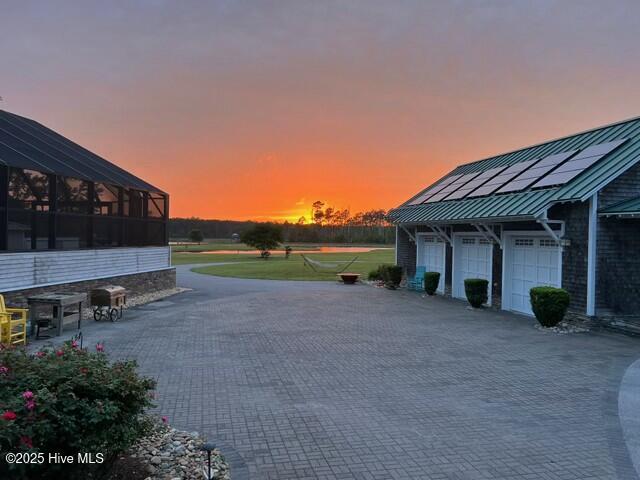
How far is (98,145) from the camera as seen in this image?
23.0m

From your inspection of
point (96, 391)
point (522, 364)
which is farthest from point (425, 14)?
point (96, 391)

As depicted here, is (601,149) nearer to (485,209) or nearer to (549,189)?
(549,189)

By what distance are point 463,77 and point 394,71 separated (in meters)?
2.66

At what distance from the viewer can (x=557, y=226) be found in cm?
1282

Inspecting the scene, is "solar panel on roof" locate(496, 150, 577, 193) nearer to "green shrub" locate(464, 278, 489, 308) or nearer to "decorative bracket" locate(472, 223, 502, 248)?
"decorative bracket" locate(472, 223, 502, 248)

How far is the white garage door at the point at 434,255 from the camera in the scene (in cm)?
1914

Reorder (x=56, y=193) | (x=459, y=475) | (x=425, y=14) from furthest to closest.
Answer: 1. (x=425, y=14)
2. (x=56, y=193)
3. (x=459, y=475)

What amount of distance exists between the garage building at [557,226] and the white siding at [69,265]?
426 inches

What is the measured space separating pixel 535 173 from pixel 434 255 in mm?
6155

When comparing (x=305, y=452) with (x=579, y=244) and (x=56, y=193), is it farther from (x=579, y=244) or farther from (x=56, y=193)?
(x=56, y=193)

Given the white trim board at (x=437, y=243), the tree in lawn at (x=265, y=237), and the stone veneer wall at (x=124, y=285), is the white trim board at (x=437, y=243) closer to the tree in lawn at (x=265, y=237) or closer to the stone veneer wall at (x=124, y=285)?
the stone veneer wall at (x=124, y=285)

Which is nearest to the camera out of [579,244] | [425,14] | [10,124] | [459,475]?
[459,475]

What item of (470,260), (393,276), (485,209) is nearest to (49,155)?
(485,209)

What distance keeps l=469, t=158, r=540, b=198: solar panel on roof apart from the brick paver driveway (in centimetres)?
498
